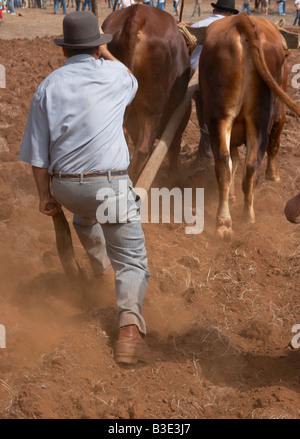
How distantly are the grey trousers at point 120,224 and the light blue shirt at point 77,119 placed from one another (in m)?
0.10

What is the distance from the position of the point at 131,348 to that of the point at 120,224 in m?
0.80

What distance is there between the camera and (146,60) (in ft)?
19.6

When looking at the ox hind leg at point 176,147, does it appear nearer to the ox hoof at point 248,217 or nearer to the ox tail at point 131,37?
the ox tail at point 131,37

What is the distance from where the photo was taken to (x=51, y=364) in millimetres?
3615

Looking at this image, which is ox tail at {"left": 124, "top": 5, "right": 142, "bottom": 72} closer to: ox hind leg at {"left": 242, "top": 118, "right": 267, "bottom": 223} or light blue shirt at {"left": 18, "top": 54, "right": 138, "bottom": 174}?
ox hind leg at {"left": 242, "top": 118, "right": 267, "bottom": 223}

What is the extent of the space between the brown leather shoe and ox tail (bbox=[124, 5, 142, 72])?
9.80ft

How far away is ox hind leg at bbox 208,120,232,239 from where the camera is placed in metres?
5.56

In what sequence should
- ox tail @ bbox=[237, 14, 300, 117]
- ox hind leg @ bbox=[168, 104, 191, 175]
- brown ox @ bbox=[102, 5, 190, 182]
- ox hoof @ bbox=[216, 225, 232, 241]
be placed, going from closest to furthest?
ox tail @ bbox=[237, 14, 300, 117] → ox hoof @ bbox=[216, 225, 232, 241] → brown ox @ bbox=[102, 5, 190, 182] → ox hind leg @ bbox=[168, 104, 191, 175]

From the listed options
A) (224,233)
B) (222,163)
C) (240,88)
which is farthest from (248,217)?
(240,88)

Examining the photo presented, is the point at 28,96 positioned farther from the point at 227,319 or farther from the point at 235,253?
the point at 227,319

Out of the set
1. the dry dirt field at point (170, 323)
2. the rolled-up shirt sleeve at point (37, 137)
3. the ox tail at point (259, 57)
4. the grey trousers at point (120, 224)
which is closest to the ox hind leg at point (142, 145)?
the dry dirt field at point (170, 323)

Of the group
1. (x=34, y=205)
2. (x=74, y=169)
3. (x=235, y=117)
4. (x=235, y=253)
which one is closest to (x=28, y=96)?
(x=34, y=205)

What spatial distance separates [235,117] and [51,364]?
3.02 m

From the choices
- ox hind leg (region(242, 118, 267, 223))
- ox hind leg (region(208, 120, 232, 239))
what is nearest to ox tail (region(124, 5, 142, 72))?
ox hind leg (region(208, 120, 232, 239))
